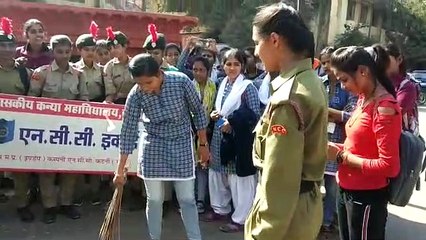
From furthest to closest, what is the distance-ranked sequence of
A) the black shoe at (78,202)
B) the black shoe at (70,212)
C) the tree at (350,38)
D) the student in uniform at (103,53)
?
the tree at (350,38)
the student in uniform at (103,53)
the black shoe at (78,202)
the black shoe at (70,212)

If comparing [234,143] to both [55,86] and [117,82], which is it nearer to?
[117,82]

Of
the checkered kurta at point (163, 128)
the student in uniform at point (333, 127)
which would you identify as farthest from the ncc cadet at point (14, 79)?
the student in uniform at point (333, 127)

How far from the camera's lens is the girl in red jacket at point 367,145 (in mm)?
2695

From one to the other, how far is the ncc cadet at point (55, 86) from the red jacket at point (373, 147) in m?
2.93

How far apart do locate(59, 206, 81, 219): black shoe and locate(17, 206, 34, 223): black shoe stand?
0.28m

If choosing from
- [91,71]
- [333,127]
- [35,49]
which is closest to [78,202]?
[91,71]

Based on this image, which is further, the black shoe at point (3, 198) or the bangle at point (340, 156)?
the black shoe at point (3, 198)

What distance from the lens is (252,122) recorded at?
4.87 m

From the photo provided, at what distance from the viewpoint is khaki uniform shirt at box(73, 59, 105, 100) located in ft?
17.4

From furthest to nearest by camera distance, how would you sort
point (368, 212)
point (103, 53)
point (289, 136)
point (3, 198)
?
1. point (103, 53)
2. point (3, 198)
3. point (368, 212)
4. point (289, 136)

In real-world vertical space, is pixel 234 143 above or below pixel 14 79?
below

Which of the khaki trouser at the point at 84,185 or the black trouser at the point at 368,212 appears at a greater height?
the black trouser at the point at 368,212

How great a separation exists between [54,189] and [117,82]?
45.2 inches

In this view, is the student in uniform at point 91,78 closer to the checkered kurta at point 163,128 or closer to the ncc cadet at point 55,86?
the ncc cadet at point 55,86
